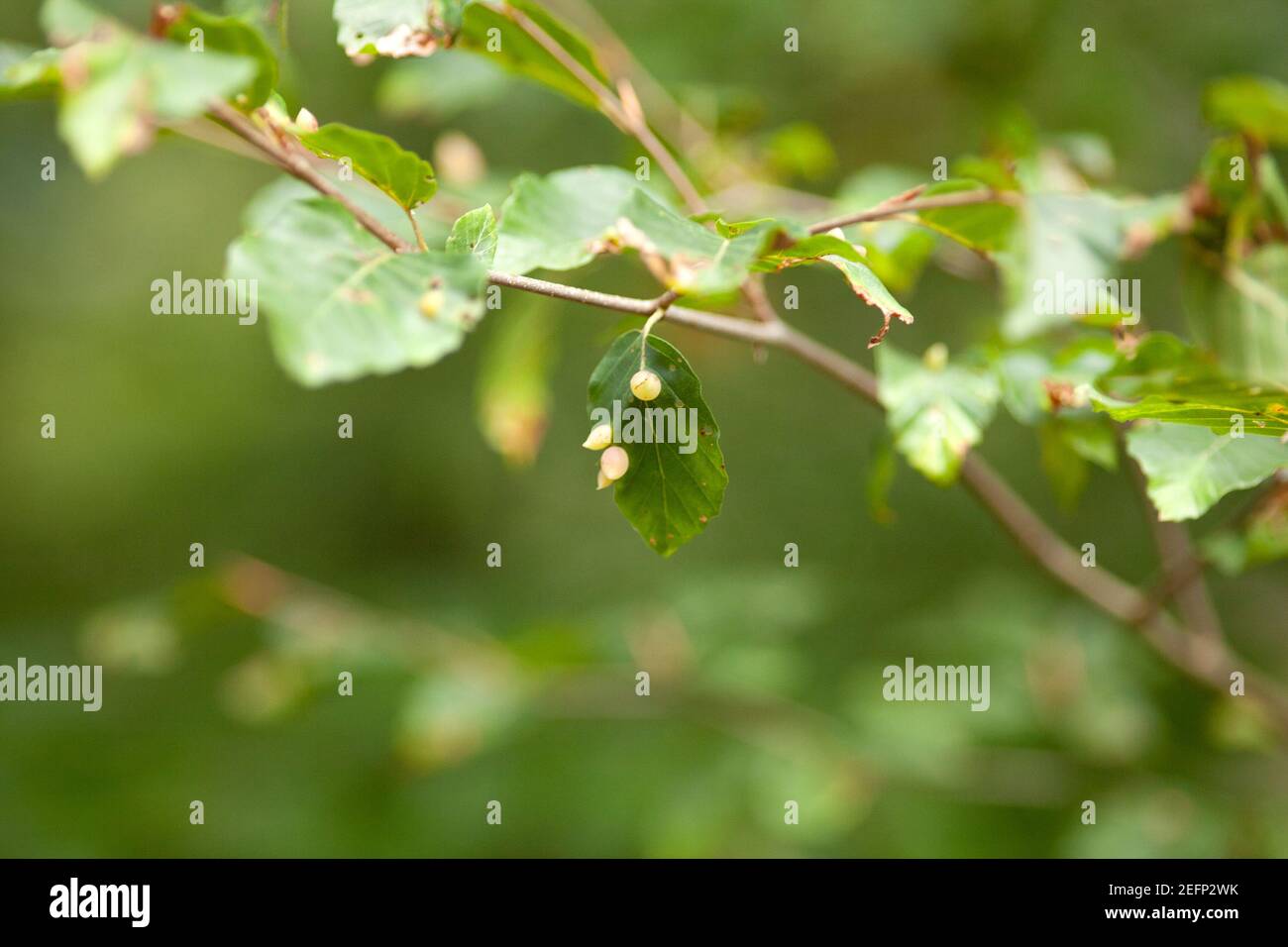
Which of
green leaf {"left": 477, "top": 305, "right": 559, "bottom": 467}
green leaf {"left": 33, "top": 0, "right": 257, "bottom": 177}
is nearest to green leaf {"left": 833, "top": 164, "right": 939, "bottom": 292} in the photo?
green leaf {"left": 477, "top": 305, "right": 559, "bottom": 467}

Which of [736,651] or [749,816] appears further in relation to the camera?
[749,816]

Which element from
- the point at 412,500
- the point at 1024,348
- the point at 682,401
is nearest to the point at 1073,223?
the point at 1024,348

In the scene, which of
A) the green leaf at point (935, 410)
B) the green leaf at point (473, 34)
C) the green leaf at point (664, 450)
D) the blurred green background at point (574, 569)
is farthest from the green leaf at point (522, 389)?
the green leaf at point (664, 450)

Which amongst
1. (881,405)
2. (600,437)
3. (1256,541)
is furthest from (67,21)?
(1256,541)

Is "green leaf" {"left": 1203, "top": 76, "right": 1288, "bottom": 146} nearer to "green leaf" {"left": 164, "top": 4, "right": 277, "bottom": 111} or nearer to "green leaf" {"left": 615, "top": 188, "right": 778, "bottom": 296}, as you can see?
"green leaf" {"left": 615, "top": 188, "right": 778, "bottom": 296}

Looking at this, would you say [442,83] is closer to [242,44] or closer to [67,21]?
[67,21]
